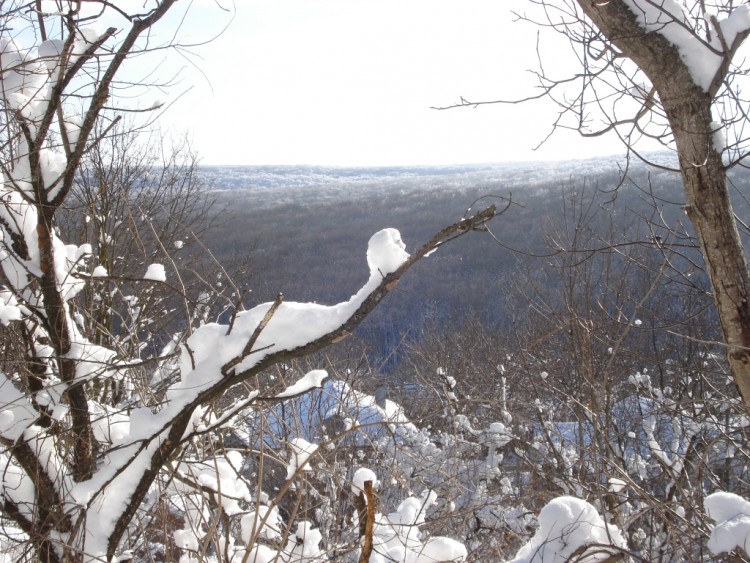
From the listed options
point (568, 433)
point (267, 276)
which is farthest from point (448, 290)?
point (568, 433)

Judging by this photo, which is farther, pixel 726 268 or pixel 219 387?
pixel 726 268

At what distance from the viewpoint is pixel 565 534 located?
1.86m

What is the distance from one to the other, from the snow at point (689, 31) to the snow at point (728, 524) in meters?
2.03

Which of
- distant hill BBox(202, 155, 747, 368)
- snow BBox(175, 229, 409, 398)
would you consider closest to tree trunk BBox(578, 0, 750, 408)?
snow BBox(175, 229, 409, 398)

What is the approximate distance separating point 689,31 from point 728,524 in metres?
2.34

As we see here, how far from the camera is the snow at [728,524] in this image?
1909 millimetres

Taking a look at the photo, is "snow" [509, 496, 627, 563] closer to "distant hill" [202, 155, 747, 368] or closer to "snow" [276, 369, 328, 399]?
"snow" [276, 369, 328, 399]

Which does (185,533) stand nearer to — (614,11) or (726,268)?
(726,268)

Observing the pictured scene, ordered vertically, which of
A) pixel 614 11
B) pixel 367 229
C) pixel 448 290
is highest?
pixel 614 11

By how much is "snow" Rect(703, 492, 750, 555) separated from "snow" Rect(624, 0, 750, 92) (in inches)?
80.0

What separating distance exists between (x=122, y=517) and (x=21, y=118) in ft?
4.81

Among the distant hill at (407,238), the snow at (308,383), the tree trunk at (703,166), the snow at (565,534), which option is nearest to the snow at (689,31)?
the tree trunk at (703,166)

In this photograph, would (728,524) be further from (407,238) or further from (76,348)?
(407,238)

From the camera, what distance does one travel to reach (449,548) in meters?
2.13
